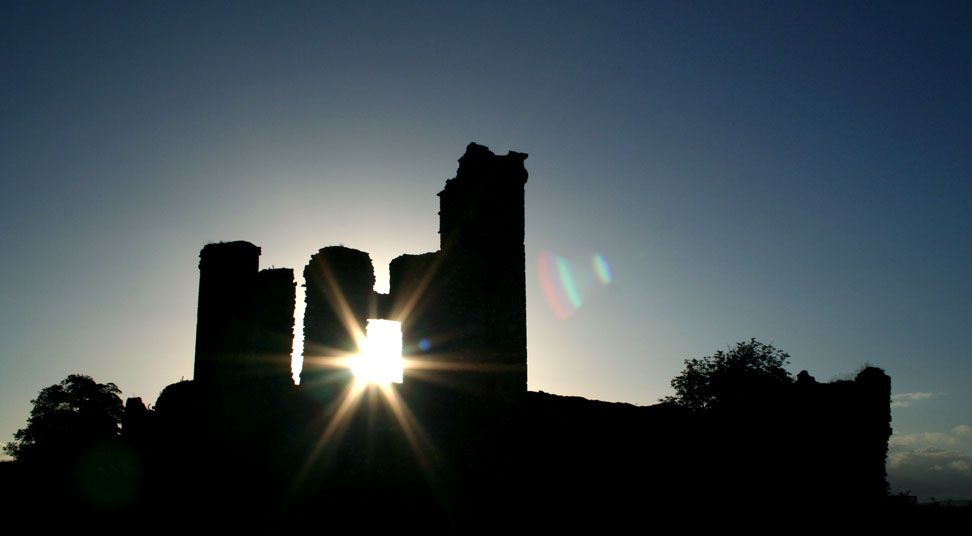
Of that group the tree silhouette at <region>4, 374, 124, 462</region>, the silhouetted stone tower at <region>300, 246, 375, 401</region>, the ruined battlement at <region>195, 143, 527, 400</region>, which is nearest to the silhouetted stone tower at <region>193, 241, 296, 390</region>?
the ruined battlement at <region>195, 143, 527, 400</region>

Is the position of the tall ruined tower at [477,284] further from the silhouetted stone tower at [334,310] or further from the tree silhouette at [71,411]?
the tree silhouette at [71,411]

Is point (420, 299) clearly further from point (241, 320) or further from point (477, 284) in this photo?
point (241, 320)

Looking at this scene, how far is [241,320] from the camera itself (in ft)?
61.8

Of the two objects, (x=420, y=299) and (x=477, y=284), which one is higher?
(x=477, y=284)

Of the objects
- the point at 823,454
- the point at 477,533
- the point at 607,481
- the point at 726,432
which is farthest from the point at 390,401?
the point at 823,454

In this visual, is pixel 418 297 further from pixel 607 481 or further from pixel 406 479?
pixel 607 481

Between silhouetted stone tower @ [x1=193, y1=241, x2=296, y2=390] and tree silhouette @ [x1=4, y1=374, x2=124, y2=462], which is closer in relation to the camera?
silhouetted stone tower @ [x1=193, y1=241, x2=296, y2=390]

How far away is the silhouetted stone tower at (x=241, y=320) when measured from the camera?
1859 centimetres

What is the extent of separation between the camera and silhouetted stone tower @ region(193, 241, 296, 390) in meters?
18.6

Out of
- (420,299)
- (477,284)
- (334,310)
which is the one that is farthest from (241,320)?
(477,284)

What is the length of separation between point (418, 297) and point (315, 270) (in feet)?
9.46

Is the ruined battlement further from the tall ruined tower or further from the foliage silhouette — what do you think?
the foliage silhouette

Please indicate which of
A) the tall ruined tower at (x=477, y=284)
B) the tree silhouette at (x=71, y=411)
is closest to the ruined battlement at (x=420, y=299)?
the tall ruined tower at (x=477, y=284)

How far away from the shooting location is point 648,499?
1780 centimetres
